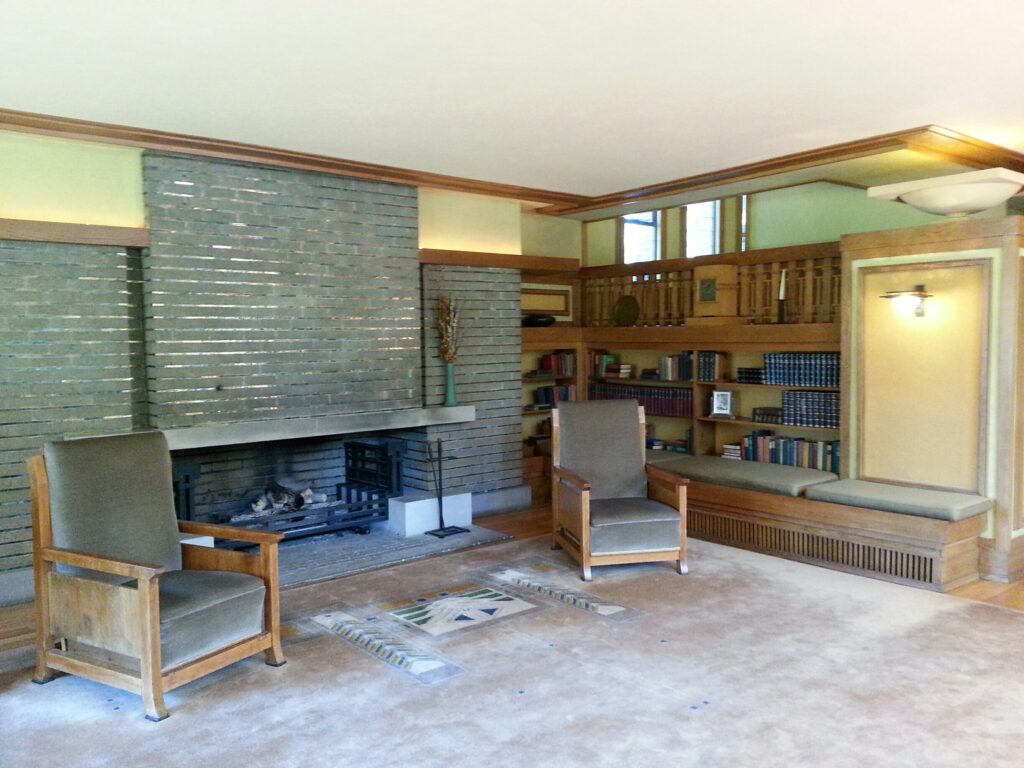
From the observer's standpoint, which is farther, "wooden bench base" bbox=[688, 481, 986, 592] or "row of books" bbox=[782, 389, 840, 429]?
"row of books" bbox=[782, 389, 840, 429]

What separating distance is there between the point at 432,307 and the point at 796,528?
3043 millimetres

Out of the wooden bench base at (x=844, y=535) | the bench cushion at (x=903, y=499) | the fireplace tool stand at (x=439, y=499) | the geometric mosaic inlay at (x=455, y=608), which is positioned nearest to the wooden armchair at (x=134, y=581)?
the geometric mosaic inlay at (x=455, y=608)

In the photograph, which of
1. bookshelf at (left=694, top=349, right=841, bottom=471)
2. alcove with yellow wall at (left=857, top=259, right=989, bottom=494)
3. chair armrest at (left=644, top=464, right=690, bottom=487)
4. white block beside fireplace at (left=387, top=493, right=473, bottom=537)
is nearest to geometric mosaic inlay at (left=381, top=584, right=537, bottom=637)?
chair armrest at (left=644, top=464, right=690, bottom=487)

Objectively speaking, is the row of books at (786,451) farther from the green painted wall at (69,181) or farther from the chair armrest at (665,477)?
the green painted wall at (69,181)

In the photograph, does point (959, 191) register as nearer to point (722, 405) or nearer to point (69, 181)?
point (722, 405)

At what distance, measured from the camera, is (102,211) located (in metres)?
4.93

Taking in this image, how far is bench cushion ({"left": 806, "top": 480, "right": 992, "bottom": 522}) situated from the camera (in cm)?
481

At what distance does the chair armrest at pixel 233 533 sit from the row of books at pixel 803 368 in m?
4.10

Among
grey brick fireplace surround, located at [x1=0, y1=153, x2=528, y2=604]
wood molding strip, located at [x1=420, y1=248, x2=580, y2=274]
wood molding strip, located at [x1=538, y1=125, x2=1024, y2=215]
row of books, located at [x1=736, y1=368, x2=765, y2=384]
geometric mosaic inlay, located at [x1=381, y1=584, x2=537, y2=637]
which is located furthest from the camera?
row of books, located at [x1=736, y1=368, x2=765, y2=384]

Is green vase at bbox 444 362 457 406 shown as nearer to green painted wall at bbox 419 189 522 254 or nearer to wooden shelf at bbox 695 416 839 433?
green painted wall at bbox 419 189 522 254

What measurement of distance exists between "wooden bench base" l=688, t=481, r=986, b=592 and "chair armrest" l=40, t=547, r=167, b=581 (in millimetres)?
3804

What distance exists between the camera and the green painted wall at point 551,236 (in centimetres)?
797

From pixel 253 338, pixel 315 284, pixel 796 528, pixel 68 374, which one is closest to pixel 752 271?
pixel 796 528

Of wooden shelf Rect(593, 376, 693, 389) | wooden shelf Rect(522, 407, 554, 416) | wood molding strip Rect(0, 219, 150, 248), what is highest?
wood molding strip Rect(0, 219, 150, 248)
